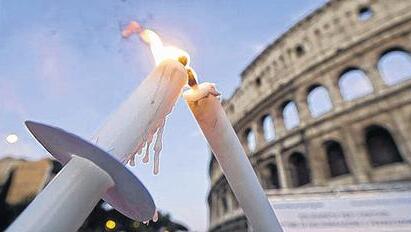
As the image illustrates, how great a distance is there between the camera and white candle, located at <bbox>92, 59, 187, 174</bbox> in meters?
1.17

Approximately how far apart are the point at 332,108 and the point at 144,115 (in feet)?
48.5

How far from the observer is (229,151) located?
Answer: 1487mm

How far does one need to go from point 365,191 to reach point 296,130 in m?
8.74

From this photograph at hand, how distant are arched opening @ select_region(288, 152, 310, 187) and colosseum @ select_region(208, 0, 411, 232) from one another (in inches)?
2.1

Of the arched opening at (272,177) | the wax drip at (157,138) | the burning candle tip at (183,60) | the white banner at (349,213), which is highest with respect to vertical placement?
the burning candle tip at (183,60)

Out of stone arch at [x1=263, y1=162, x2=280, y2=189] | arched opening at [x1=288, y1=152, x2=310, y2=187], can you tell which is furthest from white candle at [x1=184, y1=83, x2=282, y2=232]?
stone arch at [x1=263, y1=162, x2=280, y2=189]

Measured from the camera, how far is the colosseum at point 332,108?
40.5 feet

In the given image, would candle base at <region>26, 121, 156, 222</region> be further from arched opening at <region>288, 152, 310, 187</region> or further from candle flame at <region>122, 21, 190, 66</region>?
arched opening at <region>288, 152, 310, 187</region>

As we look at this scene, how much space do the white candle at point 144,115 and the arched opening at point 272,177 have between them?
15.7m

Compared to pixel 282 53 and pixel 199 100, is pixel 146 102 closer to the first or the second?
pixel 199 100

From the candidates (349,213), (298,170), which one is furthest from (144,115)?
(298,170)

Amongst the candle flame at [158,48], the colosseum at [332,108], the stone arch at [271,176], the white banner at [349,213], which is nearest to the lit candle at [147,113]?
the candle flame at [158,48]

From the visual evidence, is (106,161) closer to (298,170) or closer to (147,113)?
(147,113)

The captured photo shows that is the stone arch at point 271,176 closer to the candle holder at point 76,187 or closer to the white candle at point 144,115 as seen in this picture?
the white candle at point 144,115
